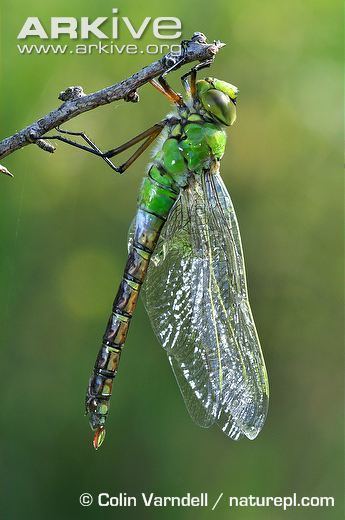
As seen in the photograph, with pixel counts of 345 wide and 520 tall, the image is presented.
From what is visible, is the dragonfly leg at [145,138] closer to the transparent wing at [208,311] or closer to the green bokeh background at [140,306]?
the transparent wing at [208,311]

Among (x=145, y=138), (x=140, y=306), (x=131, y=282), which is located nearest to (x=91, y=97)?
(x=145, y=138)

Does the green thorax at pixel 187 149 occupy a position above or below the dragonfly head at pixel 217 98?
below

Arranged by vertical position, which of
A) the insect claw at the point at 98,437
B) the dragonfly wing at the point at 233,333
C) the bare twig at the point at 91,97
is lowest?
the insect claw at the point at 98,437

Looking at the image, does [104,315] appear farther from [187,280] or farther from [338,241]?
[338,241]

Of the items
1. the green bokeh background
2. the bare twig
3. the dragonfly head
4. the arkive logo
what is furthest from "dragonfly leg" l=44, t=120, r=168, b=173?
the green bokeh background

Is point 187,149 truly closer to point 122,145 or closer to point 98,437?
point 122,145

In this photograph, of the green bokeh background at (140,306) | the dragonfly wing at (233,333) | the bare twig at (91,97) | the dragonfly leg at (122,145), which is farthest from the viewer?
the green bokeh background at (140,306)

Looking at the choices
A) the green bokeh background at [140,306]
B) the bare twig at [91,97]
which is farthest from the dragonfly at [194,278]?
the green bokeh background at [140,306]
